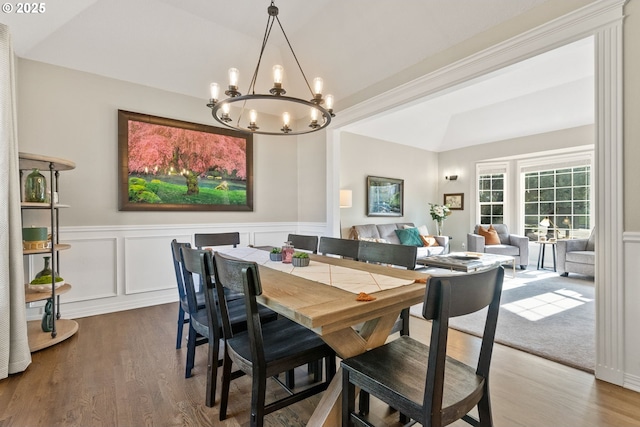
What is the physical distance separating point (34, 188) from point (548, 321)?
16.1 feet

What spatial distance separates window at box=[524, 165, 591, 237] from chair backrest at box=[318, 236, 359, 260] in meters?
5.70

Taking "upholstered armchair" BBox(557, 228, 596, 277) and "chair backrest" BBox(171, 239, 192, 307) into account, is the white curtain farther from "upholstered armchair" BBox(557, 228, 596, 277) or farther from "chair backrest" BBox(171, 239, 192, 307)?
"upholstered armchair" BBox(557, 228, 596, 277)

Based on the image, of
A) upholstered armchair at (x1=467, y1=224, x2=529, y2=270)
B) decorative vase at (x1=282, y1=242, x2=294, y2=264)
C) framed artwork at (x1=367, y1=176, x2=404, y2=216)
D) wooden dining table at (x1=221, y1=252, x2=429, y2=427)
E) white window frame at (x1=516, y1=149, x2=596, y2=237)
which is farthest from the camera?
framed artwork at (x1=367, y1=176, x2=404, y2=216)

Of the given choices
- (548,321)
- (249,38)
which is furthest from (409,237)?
(249,38)

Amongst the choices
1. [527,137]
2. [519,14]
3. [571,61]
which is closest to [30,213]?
[519,14]

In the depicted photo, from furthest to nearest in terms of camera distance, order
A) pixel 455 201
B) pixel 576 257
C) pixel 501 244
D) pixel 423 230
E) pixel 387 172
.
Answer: pixel 455 201 < pixel 423 230 < pixel 387 172 < pixel 501 244 < pixel 576 257

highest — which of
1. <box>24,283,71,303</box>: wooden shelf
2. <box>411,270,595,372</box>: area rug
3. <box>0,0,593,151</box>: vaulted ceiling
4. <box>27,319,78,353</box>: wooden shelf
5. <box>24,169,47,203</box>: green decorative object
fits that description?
<box>0,0,593,151</box>: vaulted ceiling

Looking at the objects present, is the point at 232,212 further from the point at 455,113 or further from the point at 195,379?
the point at 455,113

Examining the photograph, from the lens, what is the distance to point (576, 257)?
4.82 m

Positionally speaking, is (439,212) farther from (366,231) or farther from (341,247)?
(341,247)

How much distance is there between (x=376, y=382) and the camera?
1.16 meters

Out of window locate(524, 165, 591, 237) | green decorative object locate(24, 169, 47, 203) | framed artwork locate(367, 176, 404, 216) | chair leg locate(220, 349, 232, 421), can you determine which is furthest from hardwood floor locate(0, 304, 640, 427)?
window locate(524, 165, 591, 237)

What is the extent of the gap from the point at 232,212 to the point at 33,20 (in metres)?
2.64

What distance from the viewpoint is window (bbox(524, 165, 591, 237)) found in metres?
5.70
